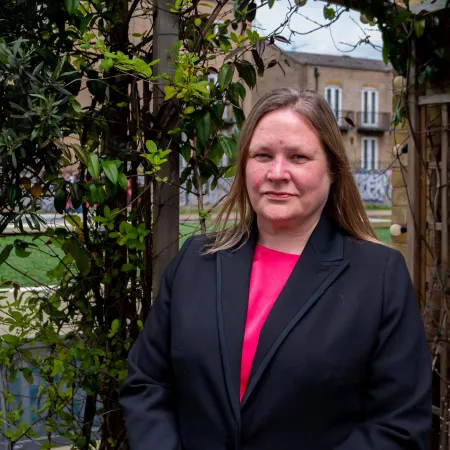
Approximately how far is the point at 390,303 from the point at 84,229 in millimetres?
1287

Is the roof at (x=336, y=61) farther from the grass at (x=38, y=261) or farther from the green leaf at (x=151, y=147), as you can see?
the green leaf at (x=151, y=147)

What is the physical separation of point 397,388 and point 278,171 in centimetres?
52

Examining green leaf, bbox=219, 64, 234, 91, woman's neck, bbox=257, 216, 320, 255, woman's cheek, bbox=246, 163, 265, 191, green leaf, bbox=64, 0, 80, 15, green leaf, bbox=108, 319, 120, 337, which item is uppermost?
green leaf, bbox=64, 0, 80, 15

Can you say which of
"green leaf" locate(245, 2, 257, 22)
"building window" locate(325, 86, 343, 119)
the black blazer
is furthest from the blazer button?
"building window" locate(325, 86, 343, 119)

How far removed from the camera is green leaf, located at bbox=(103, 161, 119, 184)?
2.05 m

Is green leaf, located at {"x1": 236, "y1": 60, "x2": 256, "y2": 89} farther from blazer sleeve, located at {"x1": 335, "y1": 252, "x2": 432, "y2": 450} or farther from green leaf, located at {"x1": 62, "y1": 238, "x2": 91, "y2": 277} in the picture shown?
blazer sleeve, located at {"x1": 335, "y1": 252, "x2": 432, "y2": 450}

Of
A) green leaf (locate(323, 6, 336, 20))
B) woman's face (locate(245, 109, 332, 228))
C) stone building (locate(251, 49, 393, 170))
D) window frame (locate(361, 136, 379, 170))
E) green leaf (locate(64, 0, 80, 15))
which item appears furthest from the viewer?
window frame (locate(361, 136, 379, 170))

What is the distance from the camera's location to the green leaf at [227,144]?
228cm

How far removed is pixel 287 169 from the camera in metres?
1.51

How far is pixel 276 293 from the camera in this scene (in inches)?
61.9

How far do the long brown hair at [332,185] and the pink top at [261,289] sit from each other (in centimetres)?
8

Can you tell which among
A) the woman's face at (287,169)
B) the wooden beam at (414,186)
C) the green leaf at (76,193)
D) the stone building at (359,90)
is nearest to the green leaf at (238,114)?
the green leaf at (76,193)

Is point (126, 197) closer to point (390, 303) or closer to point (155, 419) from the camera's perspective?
point (155, 419)

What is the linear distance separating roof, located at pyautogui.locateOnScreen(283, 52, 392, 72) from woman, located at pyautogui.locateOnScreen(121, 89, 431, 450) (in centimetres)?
3886
